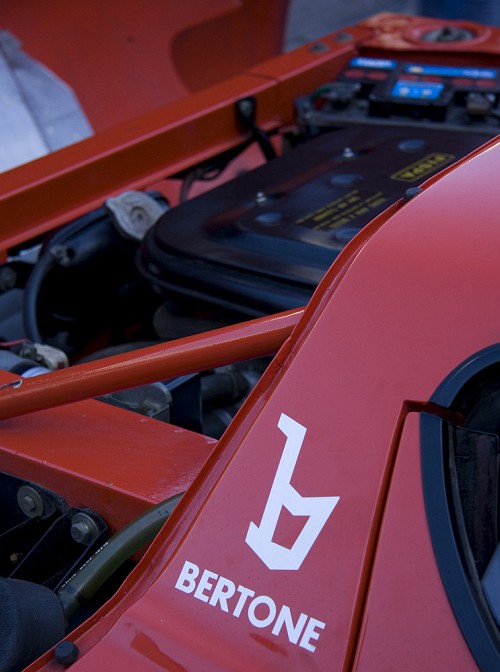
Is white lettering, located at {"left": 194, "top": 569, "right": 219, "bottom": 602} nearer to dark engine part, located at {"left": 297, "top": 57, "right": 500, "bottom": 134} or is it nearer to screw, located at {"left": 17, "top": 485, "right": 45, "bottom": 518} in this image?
screw, located at {"left": 17, "top": 485, "right": 45, "bottom": 518}

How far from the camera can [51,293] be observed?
5.57ft

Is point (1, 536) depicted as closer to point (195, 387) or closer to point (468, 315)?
point (195, 387)

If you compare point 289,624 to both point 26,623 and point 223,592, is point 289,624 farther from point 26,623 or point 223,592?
point 26,623

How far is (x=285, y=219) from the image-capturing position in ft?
4.85

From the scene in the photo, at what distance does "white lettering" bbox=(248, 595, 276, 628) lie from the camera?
0.77 meters

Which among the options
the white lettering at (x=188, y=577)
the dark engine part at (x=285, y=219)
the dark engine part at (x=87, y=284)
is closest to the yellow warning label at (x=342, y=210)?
the dark engine part at (x=285, y=219)

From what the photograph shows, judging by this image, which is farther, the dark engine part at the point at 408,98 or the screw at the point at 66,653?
the dark engine part at the point at 408,98

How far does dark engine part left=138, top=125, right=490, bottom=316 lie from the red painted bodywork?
351 millimetres

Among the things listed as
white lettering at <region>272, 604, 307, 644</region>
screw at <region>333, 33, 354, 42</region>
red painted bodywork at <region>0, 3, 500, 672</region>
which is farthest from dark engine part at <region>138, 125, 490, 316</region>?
white lettering at <region>272, 604, 307, 644</region>

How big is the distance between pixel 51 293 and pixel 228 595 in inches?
39.8

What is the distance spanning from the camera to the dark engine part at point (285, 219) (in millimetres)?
1351

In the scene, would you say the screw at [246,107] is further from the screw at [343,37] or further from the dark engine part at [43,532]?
the dark engine part at [43,532]

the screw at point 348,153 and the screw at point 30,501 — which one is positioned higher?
the screw at point 348,153

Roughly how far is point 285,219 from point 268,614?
82 centimetres
